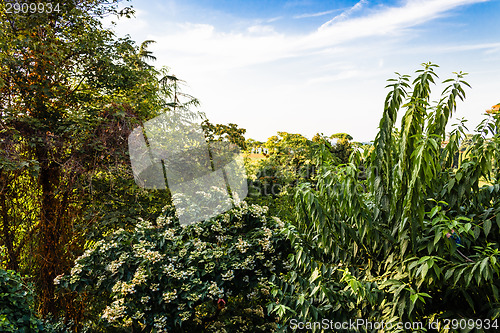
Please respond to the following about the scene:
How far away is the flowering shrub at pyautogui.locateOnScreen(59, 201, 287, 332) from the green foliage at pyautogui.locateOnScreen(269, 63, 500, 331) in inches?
31.5

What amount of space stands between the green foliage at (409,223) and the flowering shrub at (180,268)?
801 mm

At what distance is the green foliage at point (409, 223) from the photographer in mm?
1953

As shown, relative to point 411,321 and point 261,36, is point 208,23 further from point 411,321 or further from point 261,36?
point 411,321

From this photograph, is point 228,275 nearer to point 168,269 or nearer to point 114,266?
point 168,269

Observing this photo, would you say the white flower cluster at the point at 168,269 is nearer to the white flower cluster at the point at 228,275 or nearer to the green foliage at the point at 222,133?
the white flower cluster at the point at 228,275

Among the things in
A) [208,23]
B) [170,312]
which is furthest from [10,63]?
[170,312]

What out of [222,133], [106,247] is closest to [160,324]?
[106,247]

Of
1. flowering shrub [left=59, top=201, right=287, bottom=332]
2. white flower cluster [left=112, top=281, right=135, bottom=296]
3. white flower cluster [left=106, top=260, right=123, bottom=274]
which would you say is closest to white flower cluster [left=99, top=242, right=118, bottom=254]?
flowering shrub [left=59, top=201, right=287, bottom=332]

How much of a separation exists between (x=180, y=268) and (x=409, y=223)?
7.18 feet

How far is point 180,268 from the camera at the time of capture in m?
3.27

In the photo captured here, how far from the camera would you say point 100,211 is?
4809mm

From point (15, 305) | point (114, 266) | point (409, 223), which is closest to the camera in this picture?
point (409, 223)

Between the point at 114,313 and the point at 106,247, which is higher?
the point at 106,247

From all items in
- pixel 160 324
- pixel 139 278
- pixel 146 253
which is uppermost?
pixel 146 253
